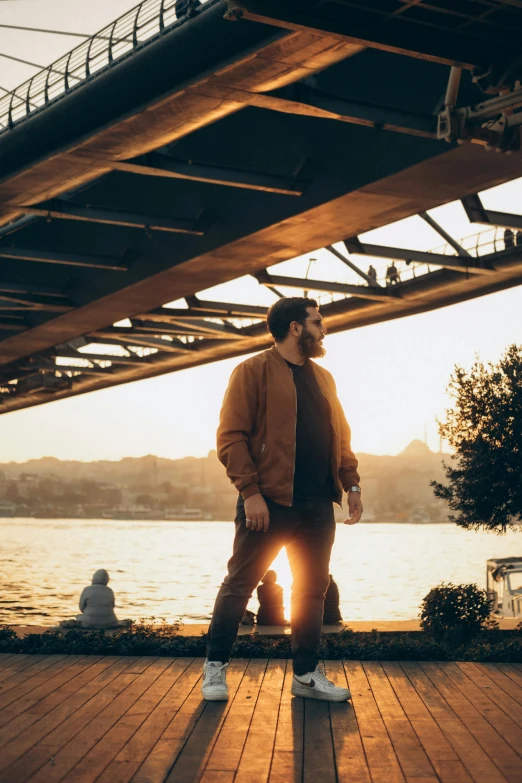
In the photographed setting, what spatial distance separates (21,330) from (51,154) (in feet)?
39.1

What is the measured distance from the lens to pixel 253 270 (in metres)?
17.1

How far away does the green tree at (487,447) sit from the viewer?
1391cm

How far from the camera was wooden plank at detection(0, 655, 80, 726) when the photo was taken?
19.2 ft

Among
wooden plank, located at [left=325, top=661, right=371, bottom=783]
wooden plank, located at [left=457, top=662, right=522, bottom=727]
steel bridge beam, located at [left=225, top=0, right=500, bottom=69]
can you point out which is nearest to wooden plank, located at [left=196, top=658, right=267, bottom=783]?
wooden plank, located at [left=325, top=661, right=371, bottom=783]

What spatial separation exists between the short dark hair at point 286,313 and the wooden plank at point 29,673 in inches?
108

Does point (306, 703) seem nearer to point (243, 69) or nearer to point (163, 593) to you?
point (243, 69)

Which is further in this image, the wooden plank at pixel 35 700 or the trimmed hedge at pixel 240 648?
the trimmed hedge at pixel 240 648

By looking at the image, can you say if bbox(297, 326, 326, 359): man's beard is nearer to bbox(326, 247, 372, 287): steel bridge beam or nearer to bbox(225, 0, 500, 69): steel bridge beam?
bbox(225, 0, 500, 69): steel bridge beam

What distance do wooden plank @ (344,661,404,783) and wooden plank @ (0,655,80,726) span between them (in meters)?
1.90

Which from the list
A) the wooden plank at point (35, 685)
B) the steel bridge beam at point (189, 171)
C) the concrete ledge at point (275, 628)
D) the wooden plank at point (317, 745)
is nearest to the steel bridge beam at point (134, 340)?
the steel bridge beam at point (189, 171)

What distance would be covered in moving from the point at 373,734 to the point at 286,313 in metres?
2.56

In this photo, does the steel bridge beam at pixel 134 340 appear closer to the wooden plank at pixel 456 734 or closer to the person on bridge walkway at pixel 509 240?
the person on bridge walkway at pixel 509 240

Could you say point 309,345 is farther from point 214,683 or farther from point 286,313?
point 214,683

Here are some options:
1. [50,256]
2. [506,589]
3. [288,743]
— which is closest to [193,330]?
[50,256]
